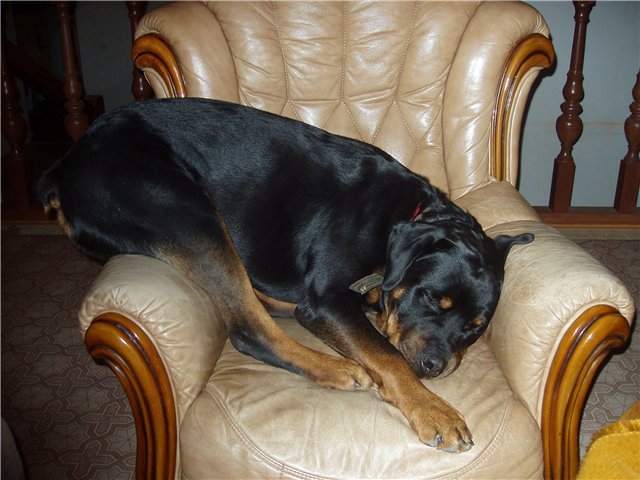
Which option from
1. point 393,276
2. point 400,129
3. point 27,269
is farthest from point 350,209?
point 27,269

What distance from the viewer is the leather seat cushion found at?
1.44m

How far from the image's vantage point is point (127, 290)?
152cm

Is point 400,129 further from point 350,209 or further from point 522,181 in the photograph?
point 522,181

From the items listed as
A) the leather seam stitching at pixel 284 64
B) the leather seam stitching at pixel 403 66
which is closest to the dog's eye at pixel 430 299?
the leather seam stitching at pixel 403 66

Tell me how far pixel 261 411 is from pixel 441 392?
0.46m

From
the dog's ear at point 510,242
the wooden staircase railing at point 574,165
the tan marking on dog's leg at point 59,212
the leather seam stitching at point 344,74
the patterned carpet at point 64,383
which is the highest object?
the leather seam stitching at point 344,74

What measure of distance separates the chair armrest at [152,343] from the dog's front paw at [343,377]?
1.02 feet

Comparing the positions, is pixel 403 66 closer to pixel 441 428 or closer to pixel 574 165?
pixel 441 428

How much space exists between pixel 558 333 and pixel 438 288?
1.06 feet

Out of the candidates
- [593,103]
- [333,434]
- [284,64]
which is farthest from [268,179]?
[593,103]

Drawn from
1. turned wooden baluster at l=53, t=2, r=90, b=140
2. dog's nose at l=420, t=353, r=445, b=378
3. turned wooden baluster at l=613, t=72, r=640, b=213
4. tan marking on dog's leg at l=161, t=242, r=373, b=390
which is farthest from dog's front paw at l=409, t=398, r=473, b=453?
turned wooden baluster at l=53, t=2, r=90, b=140

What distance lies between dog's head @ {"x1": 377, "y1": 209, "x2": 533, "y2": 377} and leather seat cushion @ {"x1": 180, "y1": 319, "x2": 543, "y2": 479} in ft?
0.37

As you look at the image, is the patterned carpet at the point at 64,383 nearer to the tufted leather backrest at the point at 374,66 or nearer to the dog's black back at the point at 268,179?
the dog's black back at the point at 268,179

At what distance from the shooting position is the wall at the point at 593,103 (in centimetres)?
415
